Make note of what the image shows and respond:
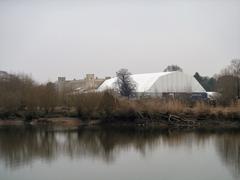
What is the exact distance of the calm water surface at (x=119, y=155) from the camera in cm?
1441

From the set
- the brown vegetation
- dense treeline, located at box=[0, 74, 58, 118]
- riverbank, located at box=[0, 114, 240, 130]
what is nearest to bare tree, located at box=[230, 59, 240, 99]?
the brown vegetation

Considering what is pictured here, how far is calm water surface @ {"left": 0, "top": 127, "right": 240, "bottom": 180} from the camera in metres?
14.4

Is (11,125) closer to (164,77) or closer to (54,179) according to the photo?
(54,179)

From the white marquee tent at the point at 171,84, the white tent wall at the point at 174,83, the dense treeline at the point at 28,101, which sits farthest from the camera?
the white tent wall at the point at 174,83

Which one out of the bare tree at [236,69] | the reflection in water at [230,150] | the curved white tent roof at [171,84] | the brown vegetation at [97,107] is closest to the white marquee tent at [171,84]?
the curved white tent roof at [171,84]

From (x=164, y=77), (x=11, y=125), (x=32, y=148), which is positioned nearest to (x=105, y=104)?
(x=11, y=125)

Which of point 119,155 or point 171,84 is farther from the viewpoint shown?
point 171,84

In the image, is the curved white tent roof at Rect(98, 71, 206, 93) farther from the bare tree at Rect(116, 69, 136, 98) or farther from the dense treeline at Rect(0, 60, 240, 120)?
the dense treeline at Rect(0, 60, 240, 120)

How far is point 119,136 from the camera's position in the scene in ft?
82.2

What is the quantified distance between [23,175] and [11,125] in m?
19.0

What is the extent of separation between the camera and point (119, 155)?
60.3 feet

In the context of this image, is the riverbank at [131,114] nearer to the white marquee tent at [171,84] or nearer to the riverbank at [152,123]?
the riverbank at [152,123]

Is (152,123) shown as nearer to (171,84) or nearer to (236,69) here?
(236,69)

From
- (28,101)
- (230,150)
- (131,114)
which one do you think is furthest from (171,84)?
(230,150)
